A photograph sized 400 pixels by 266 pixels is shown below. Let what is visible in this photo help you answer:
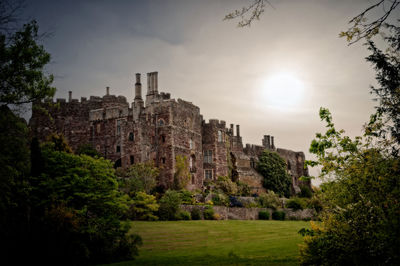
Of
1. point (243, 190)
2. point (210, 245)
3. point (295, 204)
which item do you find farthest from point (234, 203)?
point (210, 245)

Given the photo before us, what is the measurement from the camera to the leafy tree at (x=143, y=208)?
27.1m

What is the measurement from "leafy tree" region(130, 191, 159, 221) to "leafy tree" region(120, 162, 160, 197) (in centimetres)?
201

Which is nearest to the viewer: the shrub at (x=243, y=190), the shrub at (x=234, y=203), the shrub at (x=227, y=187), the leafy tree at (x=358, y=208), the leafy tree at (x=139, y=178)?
the leafy tree at (x=358, y=208)

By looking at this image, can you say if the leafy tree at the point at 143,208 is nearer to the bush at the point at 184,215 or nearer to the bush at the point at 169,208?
the bush at the point at 169,208

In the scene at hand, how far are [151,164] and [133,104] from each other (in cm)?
831

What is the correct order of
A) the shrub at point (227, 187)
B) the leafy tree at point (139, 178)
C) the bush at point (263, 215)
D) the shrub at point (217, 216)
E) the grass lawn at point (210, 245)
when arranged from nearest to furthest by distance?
the grass lawn at point (210, 245) → the leafy tree at point (139, 178) → the shrub at point (217, 216) → the bush at point (263, 215) → the shrub at point (227, 187)

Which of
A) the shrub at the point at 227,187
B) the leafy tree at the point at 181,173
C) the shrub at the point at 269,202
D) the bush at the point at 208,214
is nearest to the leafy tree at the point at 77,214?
the bush at the point at 208,214

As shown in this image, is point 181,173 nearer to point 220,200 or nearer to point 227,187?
point 220,200

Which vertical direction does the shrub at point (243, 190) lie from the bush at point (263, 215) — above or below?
above

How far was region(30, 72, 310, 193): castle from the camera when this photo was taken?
38.9 m

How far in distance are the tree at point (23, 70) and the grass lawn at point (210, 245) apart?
7.53 meters

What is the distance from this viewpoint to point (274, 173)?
176ft

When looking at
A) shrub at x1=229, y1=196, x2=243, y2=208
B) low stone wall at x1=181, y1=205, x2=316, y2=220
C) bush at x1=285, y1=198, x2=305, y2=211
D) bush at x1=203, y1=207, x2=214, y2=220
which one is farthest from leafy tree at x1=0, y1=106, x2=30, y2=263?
bush at x1=285, y1=198, x2=305, y2=211

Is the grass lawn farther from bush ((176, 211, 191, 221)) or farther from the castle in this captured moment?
the castle
